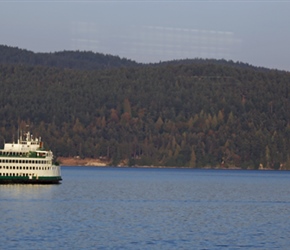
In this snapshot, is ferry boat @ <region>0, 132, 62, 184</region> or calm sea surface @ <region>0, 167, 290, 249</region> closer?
calm sea surface @ <region>0, 167, 290, 249</region>

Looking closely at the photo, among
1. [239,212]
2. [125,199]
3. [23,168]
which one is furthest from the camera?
[23,168]

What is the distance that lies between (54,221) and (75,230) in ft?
32.2

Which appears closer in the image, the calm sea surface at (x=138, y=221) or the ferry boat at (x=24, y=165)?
the calm sea surface at (x=138, y=221)

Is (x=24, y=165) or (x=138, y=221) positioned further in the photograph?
(x=24, y=165)

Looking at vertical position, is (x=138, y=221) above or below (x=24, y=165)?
below

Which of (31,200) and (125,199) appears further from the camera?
(125,199)

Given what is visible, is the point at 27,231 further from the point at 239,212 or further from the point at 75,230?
the point at 239,212

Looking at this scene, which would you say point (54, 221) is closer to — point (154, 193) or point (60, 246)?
point (60, 246)

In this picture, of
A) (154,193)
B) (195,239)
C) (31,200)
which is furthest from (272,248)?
(154,193)

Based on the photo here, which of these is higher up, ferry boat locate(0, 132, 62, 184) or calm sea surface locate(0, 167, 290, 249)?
ferry boat locate(0, 132, 62, 184)

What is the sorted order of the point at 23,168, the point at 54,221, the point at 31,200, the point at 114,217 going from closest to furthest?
the point at 54,221, the point at 114,217, the point at 31,200, the point at 23,168

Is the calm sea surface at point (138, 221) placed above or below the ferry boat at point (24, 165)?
below

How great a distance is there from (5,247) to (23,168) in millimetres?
94163

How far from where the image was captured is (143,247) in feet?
291
